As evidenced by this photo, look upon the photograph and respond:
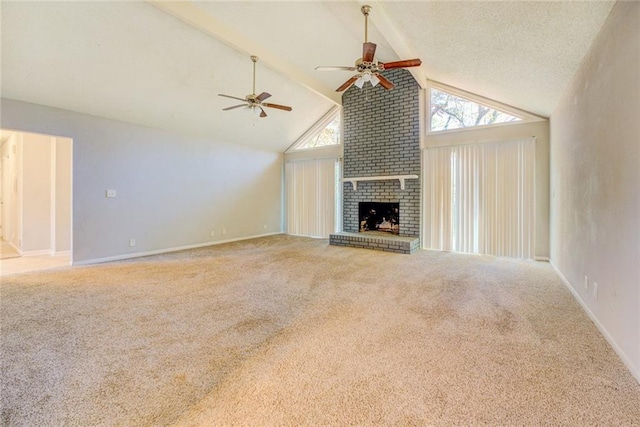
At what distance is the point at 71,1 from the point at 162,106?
2.05 meters

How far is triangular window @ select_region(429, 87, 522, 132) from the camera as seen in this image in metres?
5.15

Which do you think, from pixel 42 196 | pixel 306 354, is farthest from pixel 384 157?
pixel 42 196

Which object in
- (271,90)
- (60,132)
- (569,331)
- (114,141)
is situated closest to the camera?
(569,331)

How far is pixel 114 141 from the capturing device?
193 inches

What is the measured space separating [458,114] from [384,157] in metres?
1.67

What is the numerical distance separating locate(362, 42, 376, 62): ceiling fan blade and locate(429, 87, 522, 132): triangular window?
10.3 ft

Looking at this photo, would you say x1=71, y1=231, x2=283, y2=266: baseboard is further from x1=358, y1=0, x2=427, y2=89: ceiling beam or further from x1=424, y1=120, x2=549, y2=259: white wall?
x1=424, y1=120, x2=549, y2=259: white wall

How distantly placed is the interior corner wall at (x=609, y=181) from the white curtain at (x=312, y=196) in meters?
4.78

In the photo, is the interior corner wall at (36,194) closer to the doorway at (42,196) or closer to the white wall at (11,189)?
the doorway at (42,196)

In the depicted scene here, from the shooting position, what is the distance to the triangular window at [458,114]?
515cm

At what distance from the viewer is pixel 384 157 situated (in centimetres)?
627

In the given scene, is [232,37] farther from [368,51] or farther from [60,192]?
[60,192]

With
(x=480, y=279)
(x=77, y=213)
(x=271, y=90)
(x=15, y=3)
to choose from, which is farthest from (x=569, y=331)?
(x=77, y=213)

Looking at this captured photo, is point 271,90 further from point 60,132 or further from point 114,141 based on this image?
point 60,132
